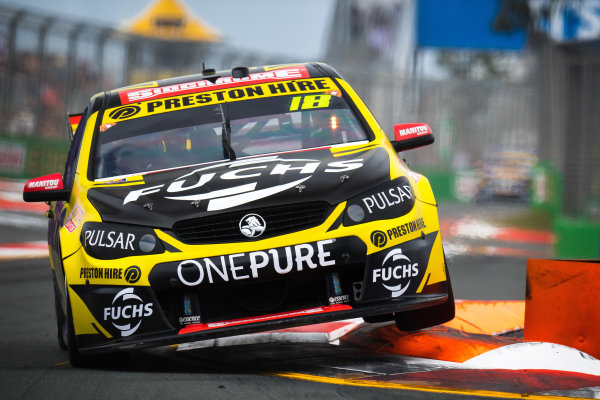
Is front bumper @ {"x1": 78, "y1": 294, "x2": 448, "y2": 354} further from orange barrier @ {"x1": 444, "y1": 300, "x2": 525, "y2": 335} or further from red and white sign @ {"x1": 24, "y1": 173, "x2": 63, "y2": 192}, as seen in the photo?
orange barrier @ {"x1": 444, "y1": 300, "x2": 525, "y2": 335}

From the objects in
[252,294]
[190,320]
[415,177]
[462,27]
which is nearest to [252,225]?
[252,294]

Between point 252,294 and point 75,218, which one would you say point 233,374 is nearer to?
point 252,294

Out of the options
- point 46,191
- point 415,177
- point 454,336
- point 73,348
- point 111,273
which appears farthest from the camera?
point 454,336

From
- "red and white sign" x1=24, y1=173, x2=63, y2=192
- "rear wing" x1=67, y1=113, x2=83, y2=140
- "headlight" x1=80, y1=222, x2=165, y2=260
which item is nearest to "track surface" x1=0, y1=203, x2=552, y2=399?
"headlight" x1=80, y1=222, x2=165, y2=260

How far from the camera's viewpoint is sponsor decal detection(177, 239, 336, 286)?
5.12m

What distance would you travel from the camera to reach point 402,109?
21.5 m

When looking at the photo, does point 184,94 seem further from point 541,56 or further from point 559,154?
point 541,56

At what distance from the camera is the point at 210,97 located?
6.61m

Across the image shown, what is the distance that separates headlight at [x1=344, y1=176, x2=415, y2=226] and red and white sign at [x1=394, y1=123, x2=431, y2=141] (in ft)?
2.82

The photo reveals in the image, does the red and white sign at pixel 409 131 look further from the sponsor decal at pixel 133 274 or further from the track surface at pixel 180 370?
the sponsor decal at pixel 133 274

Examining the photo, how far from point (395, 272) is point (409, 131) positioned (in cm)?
138

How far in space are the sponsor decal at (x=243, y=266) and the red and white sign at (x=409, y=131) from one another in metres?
1.53

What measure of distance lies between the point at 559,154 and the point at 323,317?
13.0m

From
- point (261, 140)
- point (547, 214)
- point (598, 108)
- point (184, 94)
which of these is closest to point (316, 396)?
point (261, 140)
